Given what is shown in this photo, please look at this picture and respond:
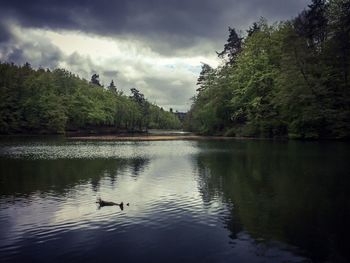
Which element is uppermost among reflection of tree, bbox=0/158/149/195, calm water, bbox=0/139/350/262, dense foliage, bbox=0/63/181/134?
dense foliage, bbox=0/63/181/134

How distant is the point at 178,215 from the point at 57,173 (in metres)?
15.8

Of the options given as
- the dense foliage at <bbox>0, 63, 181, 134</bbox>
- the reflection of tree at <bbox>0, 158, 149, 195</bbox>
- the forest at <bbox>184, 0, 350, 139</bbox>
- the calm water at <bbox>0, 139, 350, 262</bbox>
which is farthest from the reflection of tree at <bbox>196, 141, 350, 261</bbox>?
the dense foliage at <bbox>0, 63, 181, 134</bbox>

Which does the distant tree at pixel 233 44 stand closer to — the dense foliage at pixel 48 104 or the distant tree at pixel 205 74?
the distant tree at pixel 205 74

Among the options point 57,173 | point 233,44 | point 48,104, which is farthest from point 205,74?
point 57,173

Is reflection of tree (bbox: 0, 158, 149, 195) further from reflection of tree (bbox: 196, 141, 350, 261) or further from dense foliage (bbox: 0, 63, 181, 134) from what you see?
dense foliage (bbox: 0, 63, 181, 134)

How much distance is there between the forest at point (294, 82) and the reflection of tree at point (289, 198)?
30066mm

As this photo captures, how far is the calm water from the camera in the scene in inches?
527

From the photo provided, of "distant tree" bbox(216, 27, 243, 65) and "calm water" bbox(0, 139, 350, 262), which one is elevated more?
"distant tree" bbox(216, 27, 243, 65)

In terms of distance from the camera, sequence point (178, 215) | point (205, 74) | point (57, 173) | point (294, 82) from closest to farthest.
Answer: point (178, 215) → point (57, 173) → point (294, 82) → point (205, 74)

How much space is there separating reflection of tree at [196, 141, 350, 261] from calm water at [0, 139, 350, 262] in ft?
0.16

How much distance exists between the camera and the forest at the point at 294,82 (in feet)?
210

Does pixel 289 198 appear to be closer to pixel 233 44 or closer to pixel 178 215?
pixel 178 215

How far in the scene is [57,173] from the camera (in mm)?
31016

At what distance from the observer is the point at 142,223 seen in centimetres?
1683
